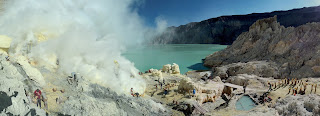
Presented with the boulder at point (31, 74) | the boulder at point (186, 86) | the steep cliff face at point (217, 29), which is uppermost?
the steep cliff face at point (217, 29)

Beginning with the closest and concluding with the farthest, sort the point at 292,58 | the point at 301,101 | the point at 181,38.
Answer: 1. the point at 301,101
2. the point at 292,58
3. the point at 181,38

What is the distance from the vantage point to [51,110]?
782 centimetres

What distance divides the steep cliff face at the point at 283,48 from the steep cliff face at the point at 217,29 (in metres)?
80.7

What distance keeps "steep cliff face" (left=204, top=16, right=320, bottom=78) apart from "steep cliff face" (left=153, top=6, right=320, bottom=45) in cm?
8070

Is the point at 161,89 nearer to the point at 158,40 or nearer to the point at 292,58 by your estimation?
the point at 292,58

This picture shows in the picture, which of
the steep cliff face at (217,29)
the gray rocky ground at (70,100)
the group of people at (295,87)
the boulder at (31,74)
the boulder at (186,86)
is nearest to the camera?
the gray rocky ground at (70,100)

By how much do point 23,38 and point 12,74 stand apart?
519cm

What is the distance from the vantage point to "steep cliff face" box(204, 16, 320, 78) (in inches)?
1001

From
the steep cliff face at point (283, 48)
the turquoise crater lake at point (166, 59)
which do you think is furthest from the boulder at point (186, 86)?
the turquoise crater lake at point (166, 59)

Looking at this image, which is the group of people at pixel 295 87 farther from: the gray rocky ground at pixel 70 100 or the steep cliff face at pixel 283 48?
the gray rocky ground at pixel 70 100

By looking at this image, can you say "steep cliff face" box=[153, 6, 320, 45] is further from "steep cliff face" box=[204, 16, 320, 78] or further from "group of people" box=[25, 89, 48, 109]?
"group of people" box=[25, 89, 48, 109]

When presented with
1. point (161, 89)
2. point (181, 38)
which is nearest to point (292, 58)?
point (161, 89)

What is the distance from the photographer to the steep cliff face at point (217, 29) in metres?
106

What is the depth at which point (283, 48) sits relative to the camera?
99.2 ft
